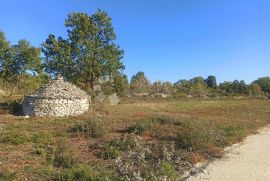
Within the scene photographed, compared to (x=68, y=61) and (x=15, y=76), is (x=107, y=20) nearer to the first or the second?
(x=68, y=61)

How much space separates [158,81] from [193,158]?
8630 centimetres

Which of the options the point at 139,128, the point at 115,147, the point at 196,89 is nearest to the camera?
the point at 115,147

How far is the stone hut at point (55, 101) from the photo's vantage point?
28328 mm

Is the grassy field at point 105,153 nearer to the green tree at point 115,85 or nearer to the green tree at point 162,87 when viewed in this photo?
the green tree at point 115,85

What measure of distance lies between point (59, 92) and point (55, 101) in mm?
926

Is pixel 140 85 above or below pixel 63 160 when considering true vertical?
above

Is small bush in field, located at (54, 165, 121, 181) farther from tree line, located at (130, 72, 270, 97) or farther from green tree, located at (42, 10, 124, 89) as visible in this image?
tree line, located at (130, 72, 270, 97)

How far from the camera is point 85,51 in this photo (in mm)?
34688

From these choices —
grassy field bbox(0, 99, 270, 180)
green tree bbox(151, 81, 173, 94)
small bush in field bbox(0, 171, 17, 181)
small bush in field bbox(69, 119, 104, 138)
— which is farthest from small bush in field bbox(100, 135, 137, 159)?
green tree bbox(151, 81, 173, 94)

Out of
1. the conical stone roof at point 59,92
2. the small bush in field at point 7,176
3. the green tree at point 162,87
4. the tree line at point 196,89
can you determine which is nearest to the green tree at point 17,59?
the conical stone roof at point 59,92

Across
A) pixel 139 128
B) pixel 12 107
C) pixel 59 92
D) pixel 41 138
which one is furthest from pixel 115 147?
pixel 12 107

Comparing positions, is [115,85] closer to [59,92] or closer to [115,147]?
[59,92]

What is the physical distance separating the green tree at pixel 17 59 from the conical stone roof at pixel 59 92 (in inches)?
339

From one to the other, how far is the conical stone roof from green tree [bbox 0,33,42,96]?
8.61 meters
